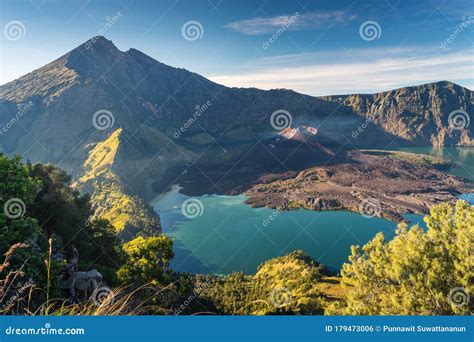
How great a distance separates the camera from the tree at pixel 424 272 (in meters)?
8.49

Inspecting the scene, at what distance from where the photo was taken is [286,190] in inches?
5812

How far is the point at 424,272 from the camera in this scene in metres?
9.21

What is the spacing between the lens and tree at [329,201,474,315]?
27.9ft

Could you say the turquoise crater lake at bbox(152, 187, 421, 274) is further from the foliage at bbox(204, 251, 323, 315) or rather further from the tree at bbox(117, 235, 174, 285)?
the tree at bbox(117, 235, 174, 285)

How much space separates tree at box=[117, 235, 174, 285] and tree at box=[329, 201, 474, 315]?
43.9 feet

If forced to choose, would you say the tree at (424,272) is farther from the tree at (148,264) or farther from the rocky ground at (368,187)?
the rocky ground at (368,187)

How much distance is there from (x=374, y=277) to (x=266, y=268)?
54149mm

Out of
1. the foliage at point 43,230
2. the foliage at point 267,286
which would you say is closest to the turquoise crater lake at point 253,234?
the foliage at point 267,286

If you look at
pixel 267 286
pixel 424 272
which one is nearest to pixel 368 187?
pixel 267 286

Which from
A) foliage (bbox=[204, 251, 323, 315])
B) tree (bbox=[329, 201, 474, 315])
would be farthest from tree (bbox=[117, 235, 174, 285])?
foliage (bbox=[204, 251, 323, 315])

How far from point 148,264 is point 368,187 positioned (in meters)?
142

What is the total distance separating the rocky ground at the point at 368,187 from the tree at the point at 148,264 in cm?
9734

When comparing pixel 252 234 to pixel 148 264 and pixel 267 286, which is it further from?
pixel 148 264

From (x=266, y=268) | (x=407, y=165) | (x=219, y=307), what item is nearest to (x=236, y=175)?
(x=407, y=165)
